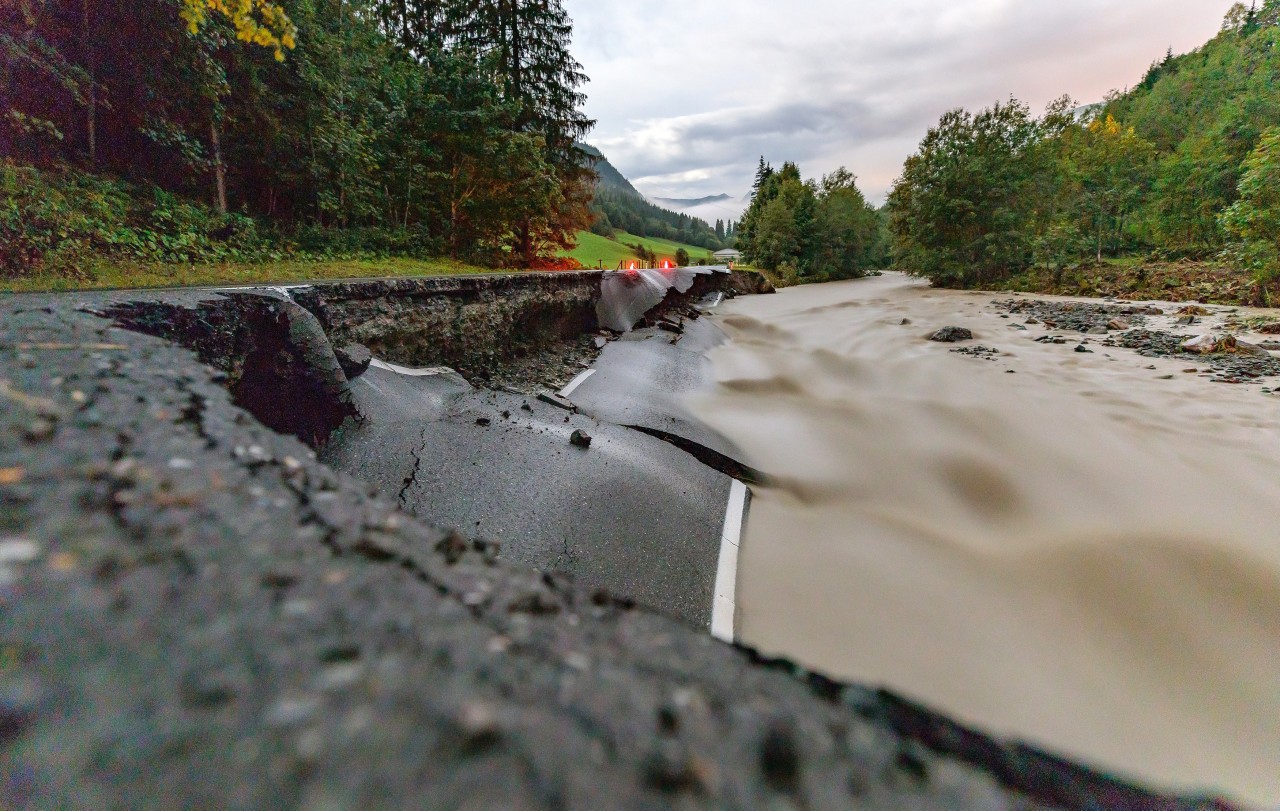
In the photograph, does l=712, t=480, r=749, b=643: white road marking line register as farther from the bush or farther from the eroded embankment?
the bush

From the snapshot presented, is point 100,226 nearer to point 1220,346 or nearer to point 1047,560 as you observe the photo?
point 1047,560

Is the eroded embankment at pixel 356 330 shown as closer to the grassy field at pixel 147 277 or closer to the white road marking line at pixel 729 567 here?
the grassy field at pixel 147 277

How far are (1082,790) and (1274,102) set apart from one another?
32.0 meters

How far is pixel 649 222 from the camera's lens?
63.8 m

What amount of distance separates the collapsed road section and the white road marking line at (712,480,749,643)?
1.68 meters

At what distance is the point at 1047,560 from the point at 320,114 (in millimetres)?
12700

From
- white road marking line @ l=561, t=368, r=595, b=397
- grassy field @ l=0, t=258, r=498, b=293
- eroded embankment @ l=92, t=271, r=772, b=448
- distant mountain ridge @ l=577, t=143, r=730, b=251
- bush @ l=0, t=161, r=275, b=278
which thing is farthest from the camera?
distant mountain ridge @ l=577, t=143, r=730, b=251

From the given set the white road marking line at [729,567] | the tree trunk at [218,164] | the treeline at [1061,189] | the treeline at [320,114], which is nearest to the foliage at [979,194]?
the treeline at [1061,189]

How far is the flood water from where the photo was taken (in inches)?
79.0

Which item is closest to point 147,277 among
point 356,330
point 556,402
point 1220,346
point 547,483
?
point 356,330

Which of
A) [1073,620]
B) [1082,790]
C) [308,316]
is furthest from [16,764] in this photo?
[1073,620]

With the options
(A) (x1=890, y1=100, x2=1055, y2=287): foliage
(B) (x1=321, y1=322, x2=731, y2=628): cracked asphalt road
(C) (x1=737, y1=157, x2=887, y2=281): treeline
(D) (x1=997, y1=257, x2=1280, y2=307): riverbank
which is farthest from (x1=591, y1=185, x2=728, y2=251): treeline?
(B) (x1=321, y1=322, x2=731, y2=628): cracked asphalt road

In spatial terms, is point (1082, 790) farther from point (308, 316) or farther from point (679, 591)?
point (308, 316)

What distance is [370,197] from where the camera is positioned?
10281mm
